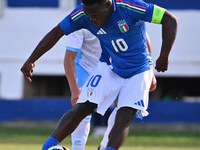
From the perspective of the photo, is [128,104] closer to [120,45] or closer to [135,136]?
[120,45]

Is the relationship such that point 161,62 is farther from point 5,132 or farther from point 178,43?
point 178,43

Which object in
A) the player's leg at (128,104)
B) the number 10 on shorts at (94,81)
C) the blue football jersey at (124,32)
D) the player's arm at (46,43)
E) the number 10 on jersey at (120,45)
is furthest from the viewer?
the number 10 on shorts at (94,81)

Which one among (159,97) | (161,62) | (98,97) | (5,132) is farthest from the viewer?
Answer: (159,97)

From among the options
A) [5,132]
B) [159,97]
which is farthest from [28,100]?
[159,97]

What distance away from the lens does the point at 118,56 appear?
21.7 feet

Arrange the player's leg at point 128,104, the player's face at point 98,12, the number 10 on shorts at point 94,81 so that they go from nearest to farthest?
the player's face at point 98,12
the player's leg at point 128,104
the number 10 on shorts at point 94,81

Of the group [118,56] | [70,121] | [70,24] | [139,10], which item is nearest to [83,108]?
[70,121]

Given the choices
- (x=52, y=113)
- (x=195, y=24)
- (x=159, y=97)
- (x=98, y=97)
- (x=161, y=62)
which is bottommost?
(x=159, y=97)

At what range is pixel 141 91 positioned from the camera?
6.50 meters

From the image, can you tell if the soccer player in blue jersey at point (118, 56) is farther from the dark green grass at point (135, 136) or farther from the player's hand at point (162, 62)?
the dark green grass at point (135, 136)

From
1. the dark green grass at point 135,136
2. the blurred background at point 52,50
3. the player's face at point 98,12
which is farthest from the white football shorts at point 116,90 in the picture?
the blurred background at point 52,50

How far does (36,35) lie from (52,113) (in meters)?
3.64

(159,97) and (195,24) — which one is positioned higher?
(195,24)

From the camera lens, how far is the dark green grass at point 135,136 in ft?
40.2
